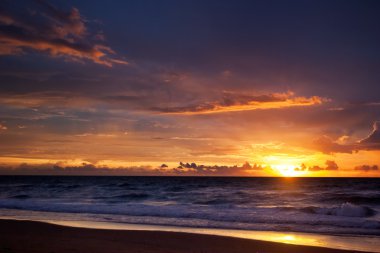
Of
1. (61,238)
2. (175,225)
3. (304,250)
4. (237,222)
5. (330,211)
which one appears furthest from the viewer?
(330,211)

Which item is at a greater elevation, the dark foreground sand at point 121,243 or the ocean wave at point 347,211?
the ocean wave at point 347,211

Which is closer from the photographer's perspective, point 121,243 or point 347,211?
point 121,243

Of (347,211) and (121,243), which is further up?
(347,211)

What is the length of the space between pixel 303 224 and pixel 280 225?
1.60m

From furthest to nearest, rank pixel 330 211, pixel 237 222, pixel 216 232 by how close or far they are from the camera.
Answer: pixel 330 211, pixel 237 222, pixel 216 232

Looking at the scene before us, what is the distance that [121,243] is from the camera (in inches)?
554

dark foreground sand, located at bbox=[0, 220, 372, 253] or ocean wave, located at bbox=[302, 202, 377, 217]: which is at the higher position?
ocean wave, located at bbox=[302, 202, 377, 217]

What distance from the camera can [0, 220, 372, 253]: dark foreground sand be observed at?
12680 mm

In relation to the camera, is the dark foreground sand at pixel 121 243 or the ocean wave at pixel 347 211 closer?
the dark foreground sand at pixel 121 243

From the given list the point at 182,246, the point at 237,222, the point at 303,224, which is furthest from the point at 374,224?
the point at 182,246

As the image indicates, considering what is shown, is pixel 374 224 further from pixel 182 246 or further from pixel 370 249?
pixel 182 246

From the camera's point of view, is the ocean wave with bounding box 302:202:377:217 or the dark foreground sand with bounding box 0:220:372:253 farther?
the ocean wave with bounding box 302:202:377:217

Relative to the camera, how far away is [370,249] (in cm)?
1424

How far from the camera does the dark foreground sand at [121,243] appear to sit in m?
12.7
